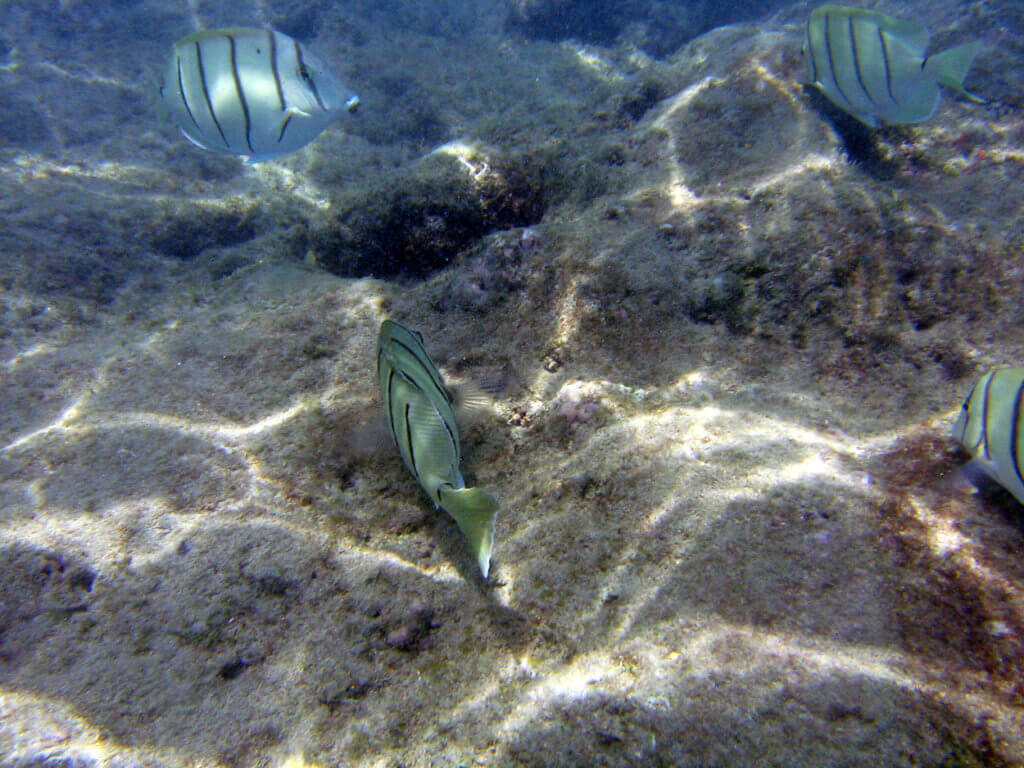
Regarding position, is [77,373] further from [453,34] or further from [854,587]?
[453,34]

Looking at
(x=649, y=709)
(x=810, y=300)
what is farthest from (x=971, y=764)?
(x=810, y=300)

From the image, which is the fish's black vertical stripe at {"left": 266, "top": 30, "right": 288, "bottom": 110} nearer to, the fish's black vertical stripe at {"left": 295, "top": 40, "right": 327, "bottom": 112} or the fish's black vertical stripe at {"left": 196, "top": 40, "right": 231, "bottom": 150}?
the fish's black vertical stripe at {"left": 295, "top": 40, "right": 327, "bottom": 112}

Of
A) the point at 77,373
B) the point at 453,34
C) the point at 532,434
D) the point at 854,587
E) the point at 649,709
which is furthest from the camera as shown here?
the point at 453,34

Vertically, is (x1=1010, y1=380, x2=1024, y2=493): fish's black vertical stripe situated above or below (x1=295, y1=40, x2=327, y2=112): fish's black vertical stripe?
below

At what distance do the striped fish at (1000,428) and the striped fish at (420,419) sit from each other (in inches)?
68.4

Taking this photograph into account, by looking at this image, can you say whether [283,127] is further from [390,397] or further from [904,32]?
[904,32]

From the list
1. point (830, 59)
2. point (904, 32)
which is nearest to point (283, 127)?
point (830, 59)

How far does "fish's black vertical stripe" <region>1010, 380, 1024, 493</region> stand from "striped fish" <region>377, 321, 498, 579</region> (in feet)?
5.76

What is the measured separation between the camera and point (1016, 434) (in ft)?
4.80

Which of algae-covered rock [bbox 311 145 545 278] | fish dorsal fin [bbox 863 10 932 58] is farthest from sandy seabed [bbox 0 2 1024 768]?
fish dorsal fin [bbox 863 10 932 58]

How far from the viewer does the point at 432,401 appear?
73.5 inches

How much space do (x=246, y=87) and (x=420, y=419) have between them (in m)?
2.01

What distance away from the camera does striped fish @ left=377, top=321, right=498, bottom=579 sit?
70.7 inches

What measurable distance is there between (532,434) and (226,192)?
5.38m
